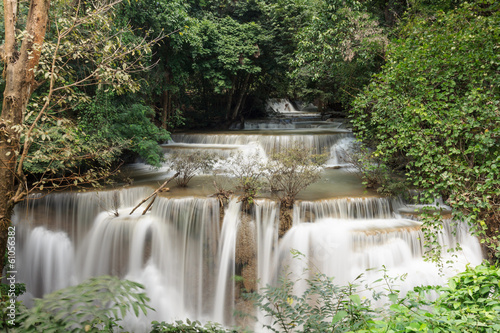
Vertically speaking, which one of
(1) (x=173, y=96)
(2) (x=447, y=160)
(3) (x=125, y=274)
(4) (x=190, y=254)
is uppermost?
Answer: (1) (x=173, y=96)

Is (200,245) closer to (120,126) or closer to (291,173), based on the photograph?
(291,173)

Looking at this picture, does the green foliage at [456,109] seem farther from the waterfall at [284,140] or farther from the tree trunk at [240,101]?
the tree trunk at [240,101]

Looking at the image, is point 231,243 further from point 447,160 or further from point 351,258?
point 447,160

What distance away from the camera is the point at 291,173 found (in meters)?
7.66

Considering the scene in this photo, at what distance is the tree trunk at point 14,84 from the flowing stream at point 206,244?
3.89 m

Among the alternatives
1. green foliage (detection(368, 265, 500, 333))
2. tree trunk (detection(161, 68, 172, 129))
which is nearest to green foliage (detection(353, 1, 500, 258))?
green foliage (detection(368, 265, 500, 333))

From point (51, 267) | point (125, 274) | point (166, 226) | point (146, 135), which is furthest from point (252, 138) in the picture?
point (51, 267)

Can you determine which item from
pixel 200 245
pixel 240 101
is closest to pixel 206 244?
pixel 200 245

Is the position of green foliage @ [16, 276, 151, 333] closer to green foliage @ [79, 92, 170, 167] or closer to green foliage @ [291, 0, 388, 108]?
green foliage @ [79, 92, 170, 167]

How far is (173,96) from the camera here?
608 inches

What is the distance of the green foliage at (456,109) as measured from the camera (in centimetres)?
504

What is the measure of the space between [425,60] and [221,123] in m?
13.5

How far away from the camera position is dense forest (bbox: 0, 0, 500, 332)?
3.93 metres

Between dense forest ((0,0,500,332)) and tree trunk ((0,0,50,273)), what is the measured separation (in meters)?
0.02
